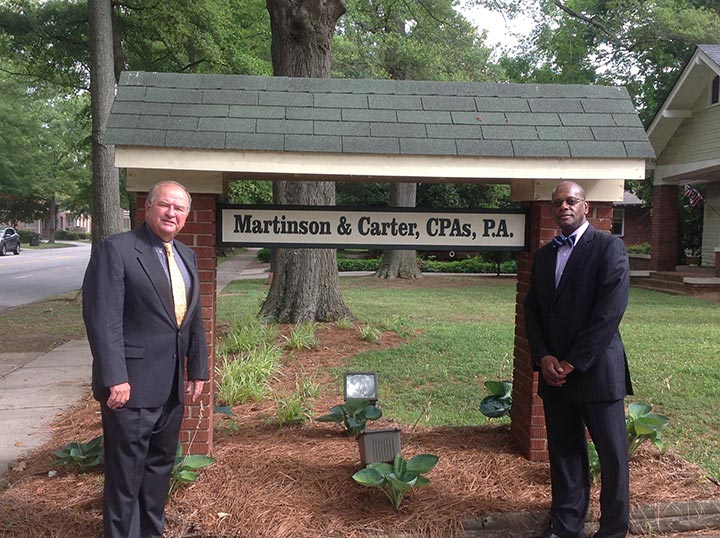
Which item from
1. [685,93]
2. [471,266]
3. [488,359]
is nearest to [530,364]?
[488,359]

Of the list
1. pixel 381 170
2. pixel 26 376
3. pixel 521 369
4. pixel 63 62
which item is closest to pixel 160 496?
pixel 381 170

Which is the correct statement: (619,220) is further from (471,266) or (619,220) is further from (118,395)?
(118,395)

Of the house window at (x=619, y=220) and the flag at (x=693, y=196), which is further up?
the flag at (x=693, y=196)

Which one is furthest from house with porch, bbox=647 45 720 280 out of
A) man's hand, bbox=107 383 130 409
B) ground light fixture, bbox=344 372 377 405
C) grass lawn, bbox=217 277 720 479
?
man's hand, bbox=107 383 130 409

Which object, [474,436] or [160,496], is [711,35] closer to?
[474,436]

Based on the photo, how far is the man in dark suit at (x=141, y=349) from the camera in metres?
2.89

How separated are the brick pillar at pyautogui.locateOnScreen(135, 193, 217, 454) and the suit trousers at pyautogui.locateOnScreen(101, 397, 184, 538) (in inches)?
33.2

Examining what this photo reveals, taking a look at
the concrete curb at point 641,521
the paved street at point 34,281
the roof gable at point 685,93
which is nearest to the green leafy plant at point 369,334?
the concrete curb at point 641,521

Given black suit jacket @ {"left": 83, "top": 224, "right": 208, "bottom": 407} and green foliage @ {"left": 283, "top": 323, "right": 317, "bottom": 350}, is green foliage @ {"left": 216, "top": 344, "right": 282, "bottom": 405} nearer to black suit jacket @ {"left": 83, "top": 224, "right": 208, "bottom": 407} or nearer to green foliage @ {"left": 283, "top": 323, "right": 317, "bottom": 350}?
green foliage @ {"left": 283, "top": 323, "right": 317, "bottom": 350}

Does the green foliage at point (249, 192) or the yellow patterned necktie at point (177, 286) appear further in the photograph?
the green foliage at point (249, 192)

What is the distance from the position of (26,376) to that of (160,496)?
17.2 feet

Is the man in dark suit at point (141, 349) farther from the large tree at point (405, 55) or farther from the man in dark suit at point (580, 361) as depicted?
the large tree at point (405, 55)

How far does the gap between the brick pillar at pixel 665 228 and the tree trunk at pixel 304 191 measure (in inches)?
507

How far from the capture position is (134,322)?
2.99 m
